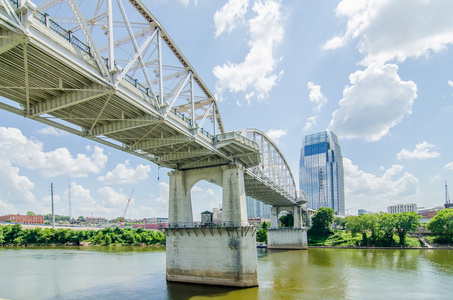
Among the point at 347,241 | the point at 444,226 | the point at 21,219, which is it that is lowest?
the point at 21,219

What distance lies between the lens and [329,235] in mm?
97188

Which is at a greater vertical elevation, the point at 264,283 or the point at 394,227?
the point at 264,283

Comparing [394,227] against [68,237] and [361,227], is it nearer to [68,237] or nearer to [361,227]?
[361,227]

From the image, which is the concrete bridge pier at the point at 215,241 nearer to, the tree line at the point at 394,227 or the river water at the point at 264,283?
the river water at the point at 264,283

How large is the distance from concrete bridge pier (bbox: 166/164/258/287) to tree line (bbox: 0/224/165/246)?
214 ft

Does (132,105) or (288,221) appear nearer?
(132,105)

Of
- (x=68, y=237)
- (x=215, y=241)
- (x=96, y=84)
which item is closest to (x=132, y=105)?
(x=96, y=84)

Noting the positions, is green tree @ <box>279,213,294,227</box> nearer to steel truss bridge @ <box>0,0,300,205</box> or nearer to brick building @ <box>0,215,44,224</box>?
steel truss bridge @ <box>0,0,300,205</box>

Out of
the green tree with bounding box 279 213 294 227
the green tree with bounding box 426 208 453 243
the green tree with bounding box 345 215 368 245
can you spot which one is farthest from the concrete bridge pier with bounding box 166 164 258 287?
the green tree with bounding box 279 213 294 227

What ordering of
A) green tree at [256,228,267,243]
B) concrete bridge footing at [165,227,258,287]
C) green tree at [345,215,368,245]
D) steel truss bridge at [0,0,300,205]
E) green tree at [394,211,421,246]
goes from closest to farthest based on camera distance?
steel truss bridge at [0,0,300,205] < concrete bridge footing at [165,227,258,287] < green tree at [394,211,421,246] < green tree at [345,215,368,245] < green tree at [256,228,267,243]

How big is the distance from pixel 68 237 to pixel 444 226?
105902mm

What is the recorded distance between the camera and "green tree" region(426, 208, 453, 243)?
73.4 meters

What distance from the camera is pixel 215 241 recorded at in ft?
116

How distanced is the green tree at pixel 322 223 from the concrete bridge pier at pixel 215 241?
68.4m
